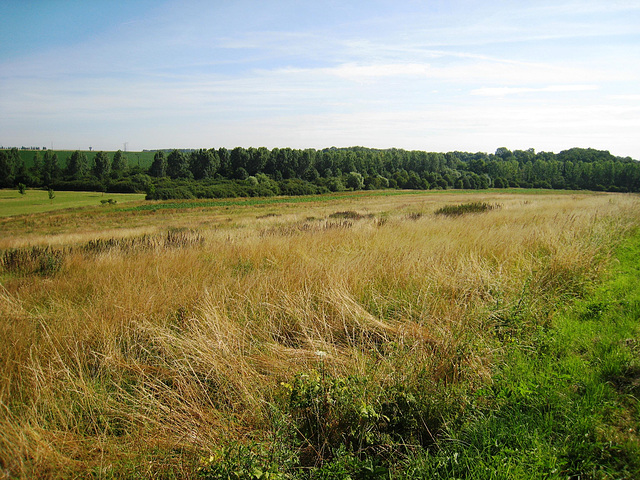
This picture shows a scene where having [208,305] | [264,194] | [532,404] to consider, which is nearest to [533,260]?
[532,404]

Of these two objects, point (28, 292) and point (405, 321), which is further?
point (28, 292)

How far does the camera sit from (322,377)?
2.98 m

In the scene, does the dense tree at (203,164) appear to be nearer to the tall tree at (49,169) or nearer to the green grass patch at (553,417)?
the tall tree at (49,169)

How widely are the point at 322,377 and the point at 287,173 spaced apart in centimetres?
10973

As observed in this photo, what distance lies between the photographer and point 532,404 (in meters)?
2.85

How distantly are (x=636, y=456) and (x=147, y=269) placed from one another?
679cm

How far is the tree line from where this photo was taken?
78688 mm

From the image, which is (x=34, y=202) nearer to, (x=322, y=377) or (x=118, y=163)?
(x=322, y=377)

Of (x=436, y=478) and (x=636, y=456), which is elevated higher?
(x=636, y=456)

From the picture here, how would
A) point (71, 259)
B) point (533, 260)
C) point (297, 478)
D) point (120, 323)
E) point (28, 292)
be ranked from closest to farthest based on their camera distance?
1. point (297, 478)
2. point (120, 323)
3. point (28, 292)
4. point (533, 260)
5. point (71, 259)

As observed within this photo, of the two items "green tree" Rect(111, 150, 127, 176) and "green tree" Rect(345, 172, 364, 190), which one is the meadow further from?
"green tree" Rect(111, 150, 127, 176)

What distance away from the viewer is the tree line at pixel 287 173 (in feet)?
258

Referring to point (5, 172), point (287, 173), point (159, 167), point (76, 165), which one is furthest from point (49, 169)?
point (287, 173)

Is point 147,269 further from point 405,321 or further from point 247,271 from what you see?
point 405,321
